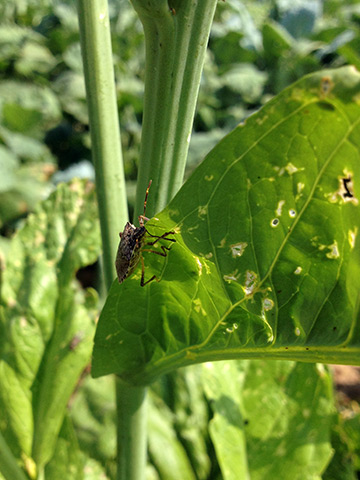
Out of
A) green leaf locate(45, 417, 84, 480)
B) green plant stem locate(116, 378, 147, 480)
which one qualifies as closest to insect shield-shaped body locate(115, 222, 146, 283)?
green plant stem locate(116, 378, 147, 480)

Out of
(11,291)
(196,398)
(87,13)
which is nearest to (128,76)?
(196,398)

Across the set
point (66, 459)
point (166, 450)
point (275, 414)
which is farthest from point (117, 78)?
point (66, 459)

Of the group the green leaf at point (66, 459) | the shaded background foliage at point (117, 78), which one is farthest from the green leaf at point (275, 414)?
the shaded background foliage at point (117, 78)

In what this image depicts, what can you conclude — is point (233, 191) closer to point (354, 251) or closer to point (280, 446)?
point (354, 251)

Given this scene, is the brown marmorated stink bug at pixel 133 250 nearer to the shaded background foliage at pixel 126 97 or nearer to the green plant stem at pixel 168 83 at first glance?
the green plant stem at pixel 168 83

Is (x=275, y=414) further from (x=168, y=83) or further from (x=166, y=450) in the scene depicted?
(x=168, y=83)

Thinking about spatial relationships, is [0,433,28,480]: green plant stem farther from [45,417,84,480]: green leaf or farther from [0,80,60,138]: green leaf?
[0,80,60,138]: green leaf
